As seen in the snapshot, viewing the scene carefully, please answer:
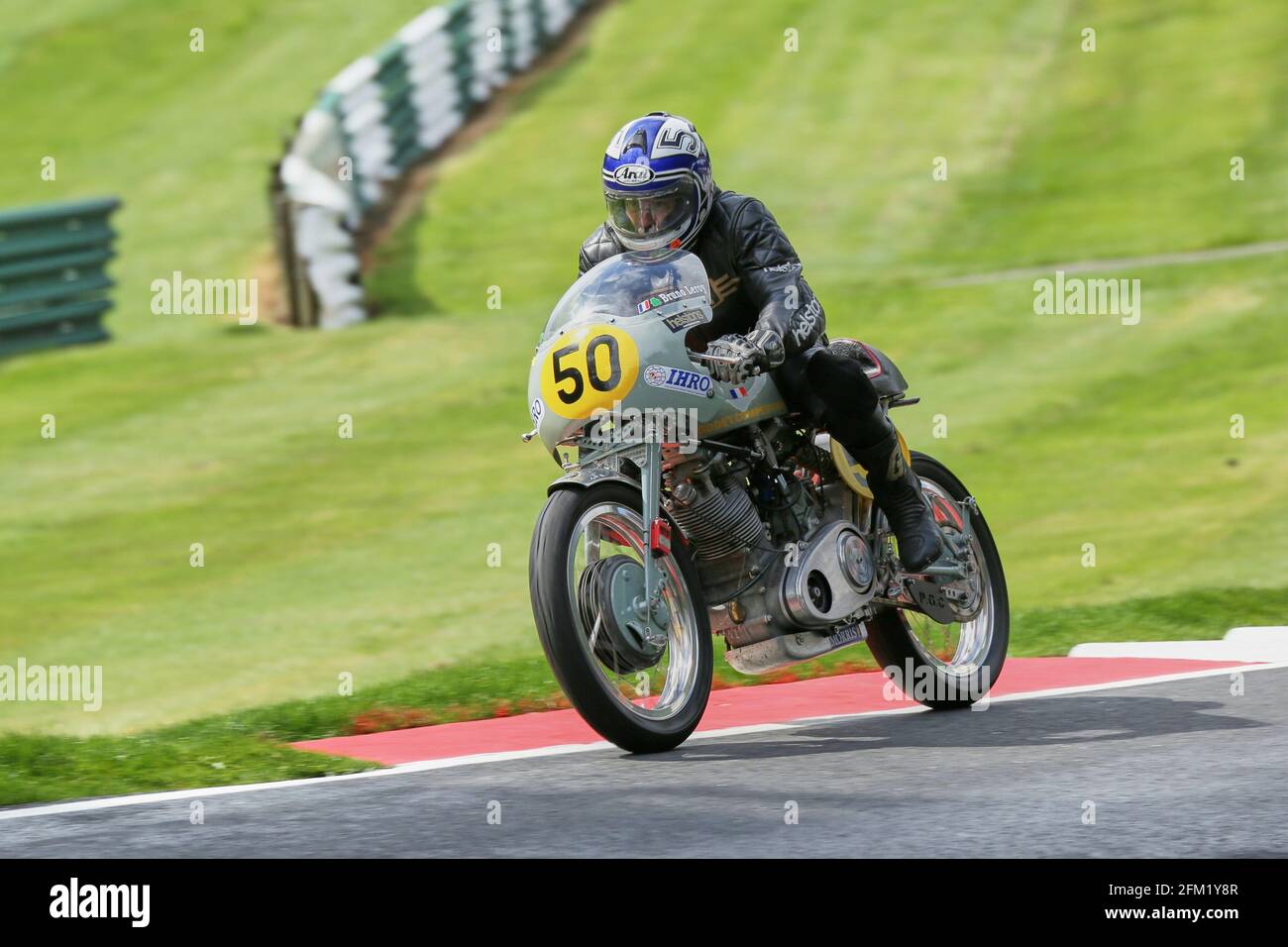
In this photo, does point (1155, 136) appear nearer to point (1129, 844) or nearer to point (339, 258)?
point (339, 258)

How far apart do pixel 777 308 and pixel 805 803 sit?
199 centimetres

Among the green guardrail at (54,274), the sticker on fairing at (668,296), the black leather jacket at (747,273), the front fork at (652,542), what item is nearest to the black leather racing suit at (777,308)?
the black leather jacket at (747,273)

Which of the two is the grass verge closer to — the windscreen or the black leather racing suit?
the black leather racing suit

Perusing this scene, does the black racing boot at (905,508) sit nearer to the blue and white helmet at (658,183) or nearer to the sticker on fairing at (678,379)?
the sticker on fairing at (678,379)

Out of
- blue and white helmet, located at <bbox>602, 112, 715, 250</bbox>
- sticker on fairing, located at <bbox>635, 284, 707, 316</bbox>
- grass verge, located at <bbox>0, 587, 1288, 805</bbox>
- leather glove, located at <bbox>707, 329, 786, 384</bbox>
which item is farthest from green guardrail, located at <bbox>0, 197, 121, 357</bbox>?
leather glove, located at <bbox>707, 329, 786, 384</bbox>

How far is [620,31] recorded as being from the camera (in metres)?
30.0

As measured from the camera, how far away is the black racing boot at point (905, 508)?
7.56 meters

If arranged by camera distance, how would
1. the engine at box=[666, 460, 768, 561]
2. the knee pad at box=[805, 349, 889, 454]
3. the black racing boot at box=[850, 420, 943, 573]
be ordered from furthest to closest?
the black racing boot at box=[850, 420, 943, 573], the knee pad at box=[805, 349, 889, 454], the engine at box=[666, 460, 768, 561]

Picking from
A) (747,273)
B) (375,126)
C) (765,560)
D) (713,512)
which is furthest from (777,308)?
(375,126)

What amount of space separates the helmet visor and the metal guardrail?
1272 centimetres

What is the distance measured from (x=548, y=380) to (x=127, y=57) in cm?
2461

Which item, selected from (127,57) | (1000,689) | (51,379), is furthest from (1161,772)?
(127,57)

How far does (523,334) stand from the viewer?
18984 mm

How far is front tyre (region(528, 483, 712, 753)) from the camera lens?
6.21m
